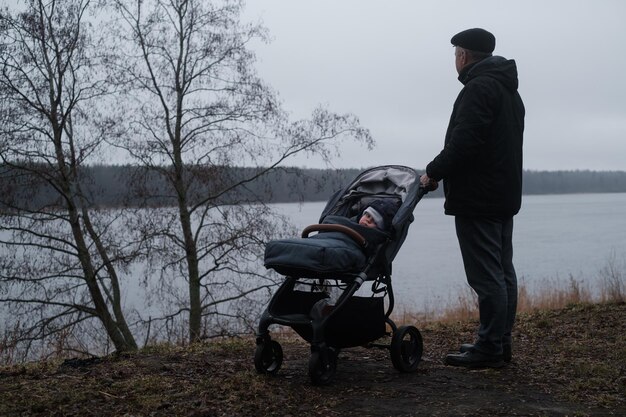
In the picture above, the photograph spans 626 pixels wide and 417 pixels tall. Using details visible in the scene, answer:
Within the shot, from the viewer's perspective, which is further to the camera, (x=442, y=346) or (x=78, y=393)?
(x=442, y=346)

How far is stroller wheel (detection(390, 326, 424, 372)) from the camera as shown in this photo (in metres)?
5.05

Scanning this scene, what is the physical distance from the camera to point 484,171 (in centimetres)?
505

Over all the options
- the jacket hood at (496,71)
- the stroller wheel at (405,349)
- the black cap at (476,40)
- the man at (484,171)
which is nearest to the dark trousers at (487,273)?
the man at (484,171)

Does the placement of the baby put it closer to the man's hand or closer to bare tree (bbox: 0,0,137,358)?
the man's hand

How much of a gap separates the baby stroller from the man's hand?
0.05 meters

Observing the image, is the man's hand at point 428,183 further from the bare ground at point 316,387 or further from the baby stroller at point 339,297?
the bare ground at point 316,387

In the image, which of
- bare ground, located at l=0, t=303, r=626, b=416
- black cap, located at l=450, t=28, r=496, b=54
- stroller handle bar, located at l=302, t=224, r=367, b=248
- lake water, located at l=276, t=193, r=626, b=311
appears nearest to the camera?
bare ground, located at l=0, t=303, r=626, b=416

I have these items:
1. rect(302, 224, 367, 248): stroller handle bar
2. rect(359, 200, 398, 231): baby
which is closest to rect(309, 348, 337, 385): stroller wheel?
rect(302, 224, 367, 248): stroller handle bar

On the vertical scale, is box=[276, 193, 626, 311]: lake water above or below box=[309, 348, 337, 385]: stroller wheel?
below

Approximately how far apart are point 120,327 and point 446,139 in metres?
12.2

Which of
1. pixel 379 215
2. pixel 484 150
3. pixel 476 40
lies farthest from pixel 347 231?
pixel 476 40

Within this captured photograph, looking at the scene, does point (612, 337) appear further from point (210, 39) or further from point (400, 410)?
point (210, 39)

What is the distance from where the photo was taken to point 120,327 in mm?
15828

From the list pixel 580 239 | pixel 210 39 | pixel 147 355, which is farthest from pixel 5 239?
pixel 580 239
